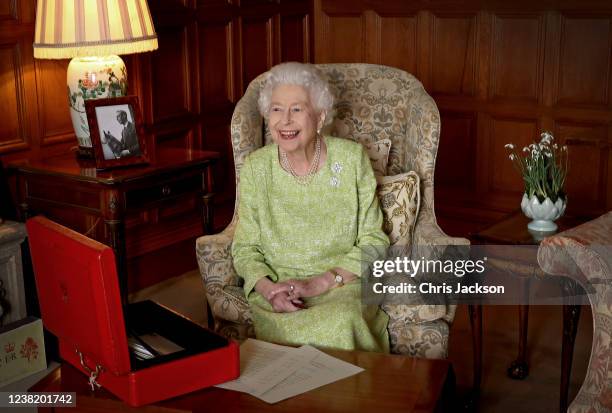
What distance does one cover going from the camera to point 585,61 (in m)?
4.14

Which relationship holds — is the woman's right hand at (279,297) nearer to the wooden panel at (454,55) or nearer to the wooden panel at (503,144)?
the wooden panel at (503,144)

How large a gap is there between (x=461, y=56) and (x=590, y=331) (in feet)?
5.76

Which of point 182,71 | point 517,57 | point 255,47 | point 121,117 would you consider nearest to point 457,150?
point 517,57

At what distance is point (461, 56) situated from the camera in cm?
447

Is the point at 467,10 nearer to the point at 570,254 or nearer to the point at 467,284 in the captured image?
the point at 467,284

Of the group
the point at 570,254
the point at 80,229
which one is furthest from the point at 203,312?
the point at 570,254

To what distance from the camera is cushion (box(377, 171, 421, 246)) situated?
2.60m

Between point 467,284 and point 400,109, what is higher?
point 400,109

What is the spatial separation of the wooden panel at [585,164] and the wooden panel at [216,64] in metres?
1.73

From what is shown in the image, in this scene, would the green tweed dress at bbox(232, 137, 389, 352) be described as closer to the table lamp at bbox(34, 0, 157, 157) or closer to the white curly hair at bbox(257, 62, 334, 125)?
the white curly hair at bbox(257, 62, 334, 125)

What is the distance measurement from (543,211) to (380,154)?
57cm

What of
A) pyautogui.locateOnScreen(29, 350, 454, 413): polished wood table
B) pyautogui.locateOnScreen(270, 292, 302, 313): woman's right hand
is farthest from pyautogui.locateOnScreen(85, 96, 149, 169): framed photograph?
pyautogui.locateOnScreen(29, 350, 454, 413): polished wood table

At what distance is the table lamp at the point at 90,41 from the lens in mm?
2883

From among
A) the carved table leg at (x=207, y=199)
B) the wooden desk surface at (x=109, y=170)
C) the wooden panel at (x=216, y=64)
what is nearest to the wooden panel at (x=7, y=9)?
the wooden desk surface at (x=109, y=170)
